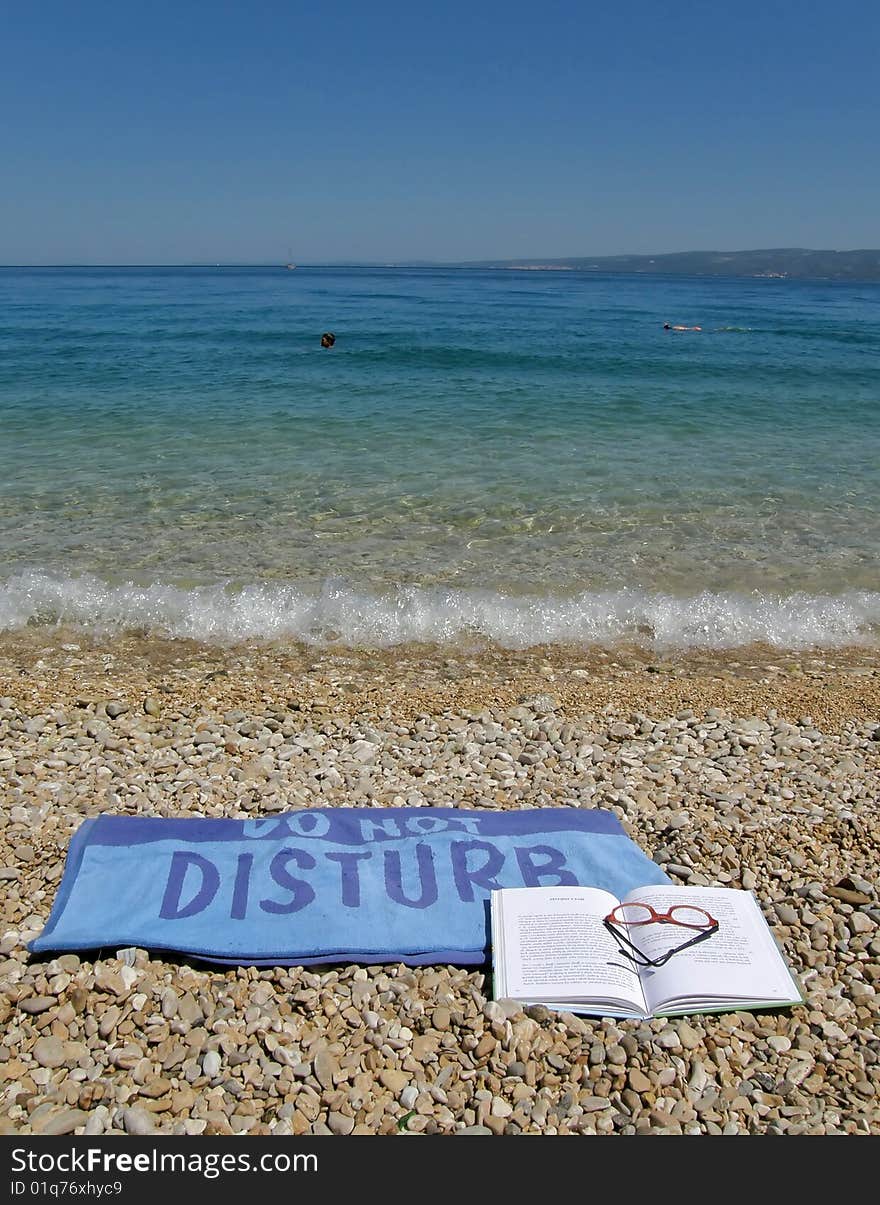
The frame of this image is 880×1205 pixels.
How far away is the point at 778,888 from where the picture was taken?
3822 millimetres

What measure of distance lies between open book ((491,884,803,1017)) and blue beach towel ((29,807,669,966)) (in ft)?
0.63

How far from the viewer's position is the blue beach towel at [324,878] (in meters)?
3.37

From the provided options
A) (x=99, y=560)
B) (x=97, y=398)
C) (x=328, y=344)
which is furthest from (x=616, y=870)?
(x=328, y=344)

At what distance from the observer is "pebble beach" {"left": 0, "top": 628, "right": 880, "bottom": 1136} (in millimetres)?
2781

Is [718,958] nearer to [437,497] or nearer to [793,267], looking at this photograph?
[437,497]

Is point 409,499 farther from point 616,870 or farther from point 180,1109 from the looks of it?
point 180,1109

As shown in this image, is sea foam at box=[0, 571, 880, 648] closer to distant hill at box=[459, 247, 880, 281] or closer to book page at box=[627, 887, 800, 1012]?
book page at box=[627, 887, 800, 1012]

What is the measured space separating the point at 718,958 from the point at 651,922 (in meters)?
0.29

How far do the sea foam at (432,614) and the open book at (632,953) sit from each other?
10.7 ft

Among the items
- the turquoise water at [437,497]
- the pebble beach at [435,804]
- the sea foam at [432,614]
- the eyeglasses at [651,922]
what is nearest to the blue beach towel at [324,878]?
the pebble beach at [435,804]

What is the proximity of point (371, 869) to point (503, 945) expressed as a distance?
0.76 meters

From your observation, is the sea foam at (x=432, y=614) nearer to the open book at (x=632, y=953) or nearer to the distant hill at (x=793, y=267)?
the open book at (x=632, y=953)

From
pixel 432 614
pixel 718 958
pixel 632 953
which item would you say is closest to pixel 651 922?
pixel 632 953

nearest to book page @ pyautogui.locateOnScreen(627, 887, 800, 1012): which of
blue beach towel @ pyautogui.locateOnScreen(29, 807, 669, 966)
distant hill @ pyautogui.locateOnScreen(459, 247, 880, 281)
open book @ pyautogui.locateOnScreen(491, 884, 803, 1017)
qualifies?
open book @ pyautogui.locateOnScreen(491, 884, 803, 1017)
